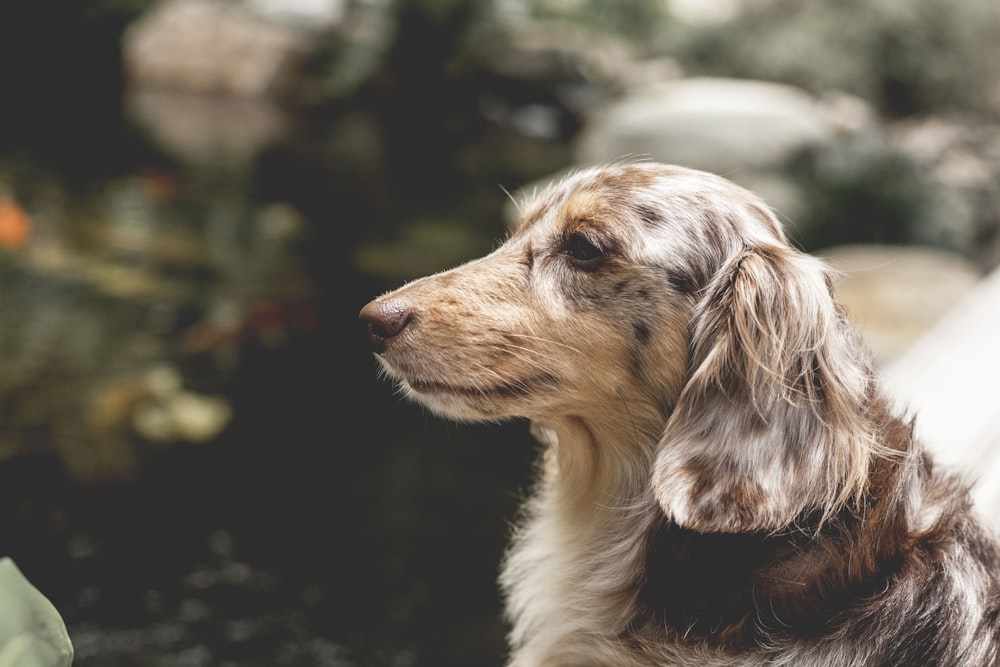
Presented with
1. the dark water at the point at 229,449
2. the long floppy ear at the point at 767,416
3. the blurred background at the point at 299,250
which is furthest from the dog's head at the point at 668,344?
the dark water at the point at 229,449

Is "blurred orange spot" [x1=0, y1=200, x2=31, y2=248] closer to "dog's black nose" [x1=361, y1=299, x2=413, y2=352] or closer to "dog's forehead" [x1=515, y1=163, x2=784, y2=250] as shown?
"dog's black nose" [x1=361, y1=299, x2=413, y2=352]

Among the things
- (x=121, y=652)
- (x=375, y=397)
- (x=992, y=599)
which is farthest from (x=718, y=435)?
(x=375, y=397)

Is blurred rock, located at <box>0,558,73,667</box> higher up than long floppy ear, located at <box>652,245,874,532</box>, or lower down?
lower down

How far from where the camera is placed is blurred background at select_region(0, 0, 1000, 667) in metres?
4.62

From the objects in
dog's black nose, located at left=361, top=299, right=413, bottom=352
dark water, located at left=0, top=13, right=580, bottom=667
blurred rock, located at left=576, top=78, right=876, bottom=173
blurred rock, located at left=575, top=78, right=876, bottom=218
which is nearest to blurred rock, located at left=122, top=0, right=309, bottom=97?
blurred rock, located at left=575, top=78, right=876, bottom=218

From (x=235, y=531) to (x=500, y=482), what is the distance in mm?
1609

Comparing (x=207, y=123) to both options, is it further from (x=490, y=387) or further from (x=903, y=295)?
(x=490, y=387)

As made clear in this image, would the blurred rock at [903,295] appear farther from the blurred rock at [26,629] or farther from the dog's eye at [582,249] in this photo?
the blurred rock at [26,629]

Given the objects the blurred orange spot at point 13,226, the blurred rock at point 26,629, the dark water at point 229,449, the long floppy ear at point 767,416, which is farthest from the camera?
the blurred orange spot at point 13,226

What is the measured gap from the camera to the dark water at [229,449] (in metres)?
4.41

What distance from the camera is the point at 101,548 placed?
15.0 ft

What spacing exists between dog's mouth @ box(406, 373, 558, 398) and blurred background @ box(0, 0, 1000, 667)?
38.9 inches

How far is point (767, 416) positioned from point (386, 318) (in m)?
0.90

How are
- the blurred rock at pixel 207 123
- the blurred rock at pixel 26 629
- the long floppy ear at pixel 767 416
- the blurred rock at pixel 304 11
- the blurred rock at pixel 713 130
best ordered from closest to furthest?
the blurred rock at pixel 26 629, the long floppy ear at pixel 767 416, the blurred rock at pixel 207 123, the blurred rock at pixel 713 130, the blurred rock at pixel 304 11
